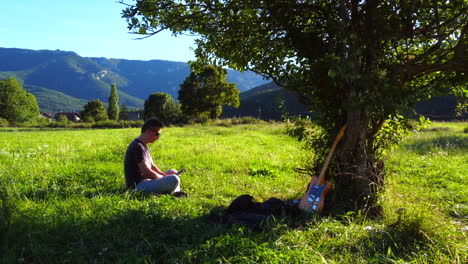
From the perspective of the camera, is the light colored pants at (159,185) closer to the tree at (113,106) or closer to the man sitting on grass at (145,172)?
the man sitting on grass at (145,172)

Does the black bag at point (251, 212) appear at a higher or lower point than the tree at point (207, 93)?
lower

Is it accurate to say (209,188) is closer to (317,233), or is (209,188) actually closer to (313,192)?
(313,192)

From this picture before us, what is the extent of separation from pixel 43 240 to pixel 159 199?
A: 186cm

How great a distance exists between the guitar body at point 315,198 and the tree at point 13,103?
81.8 m

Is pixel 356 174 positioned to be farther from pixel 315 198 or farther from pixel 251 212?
pixel 251 212

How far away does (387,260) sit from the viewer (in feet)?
12.1

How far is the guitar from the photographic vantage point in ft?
17.5

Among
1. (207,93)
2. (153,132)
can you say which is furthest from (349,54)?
(207,93)

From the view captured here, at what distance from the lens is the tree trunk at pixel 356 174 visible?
5.39 meters

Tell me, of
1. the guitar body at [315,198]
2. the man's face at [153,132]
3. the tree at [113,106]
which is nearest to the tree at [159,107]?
the tree at [113,106]

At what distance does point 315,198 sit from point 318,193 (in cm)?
12

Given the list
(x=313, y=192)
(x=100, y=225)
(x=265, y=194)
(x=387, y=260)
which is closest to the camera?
(x=387, y=260)

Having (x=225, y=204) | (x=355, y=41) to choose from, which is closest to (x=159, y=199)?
(x=225, y=204)

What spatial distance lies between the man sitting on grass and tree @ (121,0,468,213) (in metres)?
2.10
